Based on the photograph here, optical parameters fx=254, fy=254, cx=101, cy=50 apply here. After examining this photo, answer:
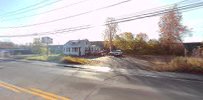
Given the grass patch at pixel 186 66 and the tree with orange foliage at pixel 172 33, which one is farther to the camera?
the tree with orange foliage at pixel 172 33

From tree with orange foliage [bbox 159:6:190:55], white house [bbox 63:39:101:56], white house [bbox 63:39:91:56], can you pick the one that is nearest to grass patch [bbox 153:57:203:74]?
tree with orange foliage [bbox 159:6:190:55]

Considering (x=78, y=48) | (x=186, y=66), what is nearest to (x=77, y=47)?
(x=78, y=48)

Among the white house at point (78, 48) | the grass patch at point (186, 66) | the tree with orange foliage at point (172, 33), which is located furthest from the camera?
the white house at point (78, 48)

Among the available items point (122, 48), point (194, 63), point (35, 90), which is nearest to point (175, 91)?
point (35, 90)

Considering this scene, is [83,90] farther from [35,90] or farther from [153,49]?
[153,49]

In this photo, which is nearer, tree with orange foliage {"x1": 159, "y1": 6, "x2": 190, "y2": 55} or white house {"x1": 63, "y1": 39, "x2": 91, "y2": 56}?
tree with orange foliage {"x1": 159, "y1": 6, "x2": 190, "y2": 55}

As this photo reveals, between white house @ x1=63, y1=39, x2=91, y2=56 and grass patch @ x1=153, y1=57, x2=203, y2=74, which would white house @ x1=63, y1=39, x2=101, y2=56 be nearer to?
white house @ x1=63, y1=39, x2=91, y2=56

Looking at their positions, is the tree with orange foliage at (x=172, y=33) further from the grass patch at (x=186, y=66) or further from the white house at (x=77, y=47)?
the grass patch at (x=186, y=66)

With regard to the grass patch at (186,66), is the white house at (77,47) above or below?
above

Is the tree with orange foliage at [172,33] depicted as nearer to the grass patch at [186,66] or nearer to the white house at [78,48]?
the white house at [78,48]

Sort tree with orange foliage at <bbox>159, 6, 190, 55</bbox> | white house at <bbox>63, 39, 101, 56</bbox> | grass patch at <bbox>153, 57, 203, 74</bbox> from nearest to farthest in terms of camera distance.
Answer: grass patch at <bbox>153, 57, 203, 74</bbox> < tree with orange foliage at <bbox>159, 6, 190, 55</bbox> < white house at <bbox>63, 39, 101, 56</bbox>

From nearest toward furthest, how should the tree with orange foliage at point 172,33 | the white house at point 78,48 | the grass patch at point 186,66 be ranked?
the grass patch at point 186,66 → the tree with orange foliage at point 172,33 → the white house at point 78,48

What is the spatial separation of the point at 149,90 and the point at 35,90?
515 centimetres

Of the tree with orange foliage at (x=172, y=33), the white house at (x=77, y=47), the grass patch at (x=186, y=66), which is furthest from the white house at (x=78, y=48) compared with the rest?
the grass patch at (x=186, y=66)
